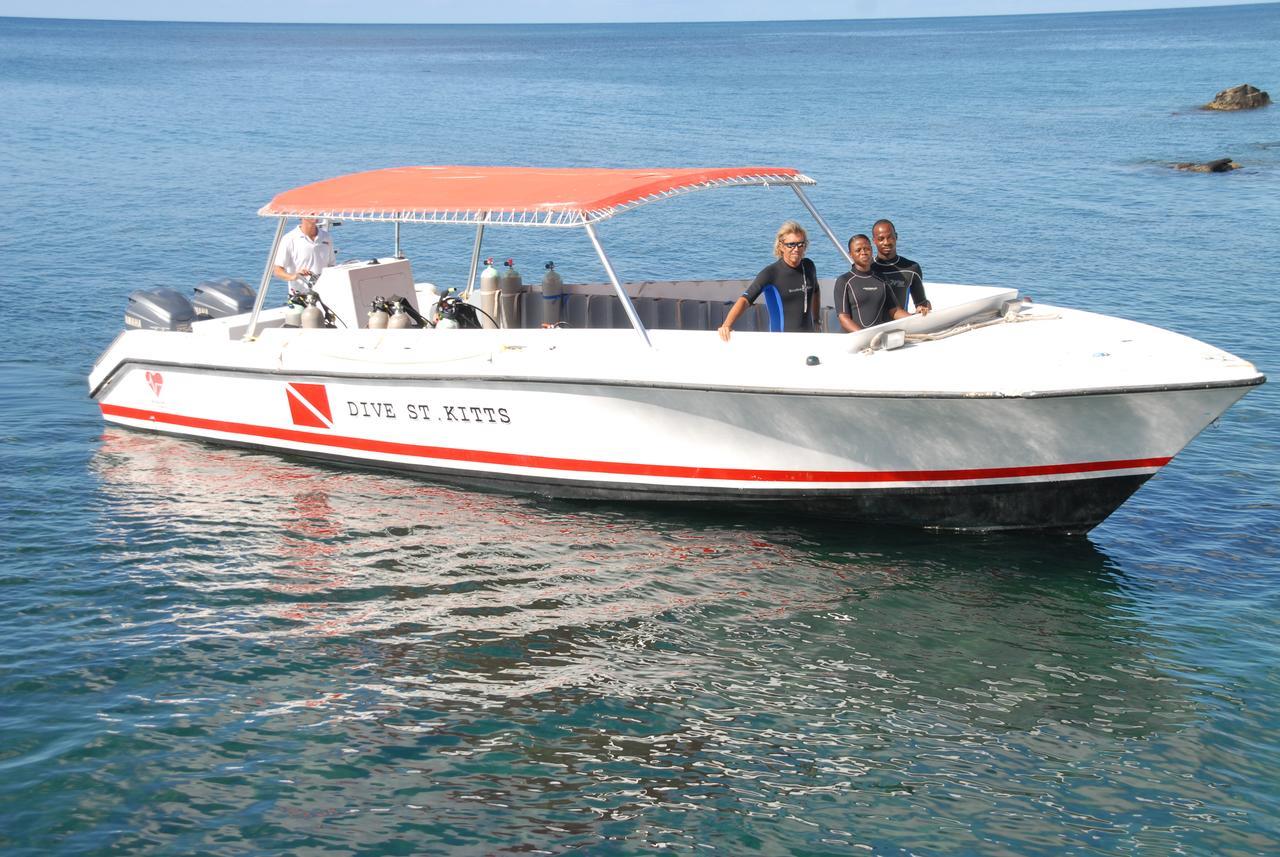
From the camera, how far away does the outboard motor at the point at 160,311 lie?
12.3 metres

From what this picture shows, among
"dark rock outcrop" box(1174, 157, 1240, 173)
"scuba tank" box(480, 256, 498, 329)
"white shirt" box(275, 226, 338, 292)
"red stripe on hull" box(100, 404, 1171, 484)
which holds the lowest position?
"red stripe on hull" box(100, 404, 1171, 484)

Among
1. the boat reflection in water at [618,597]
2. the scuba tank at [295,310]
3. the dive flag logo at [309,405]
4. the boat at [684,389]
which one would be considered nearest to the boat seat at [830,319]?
the boat at [684,389]

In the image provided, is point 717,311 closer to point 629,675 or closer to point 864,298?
point 864,298

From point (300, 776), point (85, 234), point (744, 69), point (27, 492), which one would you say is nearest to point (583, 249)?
point (85, 234)

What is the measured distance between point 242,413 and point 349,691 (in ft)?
15.8

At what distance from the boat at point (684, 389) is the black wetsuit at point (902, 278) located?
39 cm

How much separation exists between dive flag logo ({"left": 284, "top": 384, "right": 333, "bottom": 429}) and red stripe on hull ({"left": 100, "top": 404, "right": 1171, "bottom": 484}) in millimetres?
133

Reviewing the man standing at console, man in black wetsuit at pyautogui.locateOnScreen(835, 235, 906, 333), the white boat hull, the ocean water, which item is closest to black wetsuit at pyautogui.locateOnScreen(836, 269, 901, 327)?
man in black wetsuit at pyautogui.locateOnScreen(835, 235, 906, 333)

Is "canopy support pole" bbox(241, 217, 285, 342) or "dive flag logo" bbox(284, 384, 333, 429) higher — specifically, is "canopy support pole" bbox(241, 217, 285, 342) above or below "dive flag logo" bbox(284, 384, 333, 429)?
above

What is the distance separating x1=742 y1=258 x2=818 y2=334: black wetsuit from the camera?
9445 mm

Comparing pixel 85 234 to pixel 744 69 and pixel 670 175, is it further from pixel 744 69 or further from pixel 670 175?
pixel 744 69

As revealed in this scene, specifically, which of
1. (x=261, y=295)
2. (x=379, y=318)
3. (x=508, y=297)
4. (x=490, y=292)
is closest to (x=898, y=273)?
(x=508, y=297)

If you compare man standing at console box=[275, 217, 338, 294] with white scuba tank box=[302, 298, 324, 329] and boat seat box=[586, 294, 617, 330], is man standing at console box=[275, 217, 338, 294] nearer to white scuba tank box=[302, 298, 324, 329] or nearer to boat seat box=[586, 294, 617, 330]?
white scuba tank box=[302, 298, 324, 329]

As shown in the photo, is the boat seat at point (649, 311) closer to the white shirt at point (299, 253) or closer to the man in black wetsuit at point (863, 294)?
the man in black wetsuit at point (863, 294)
